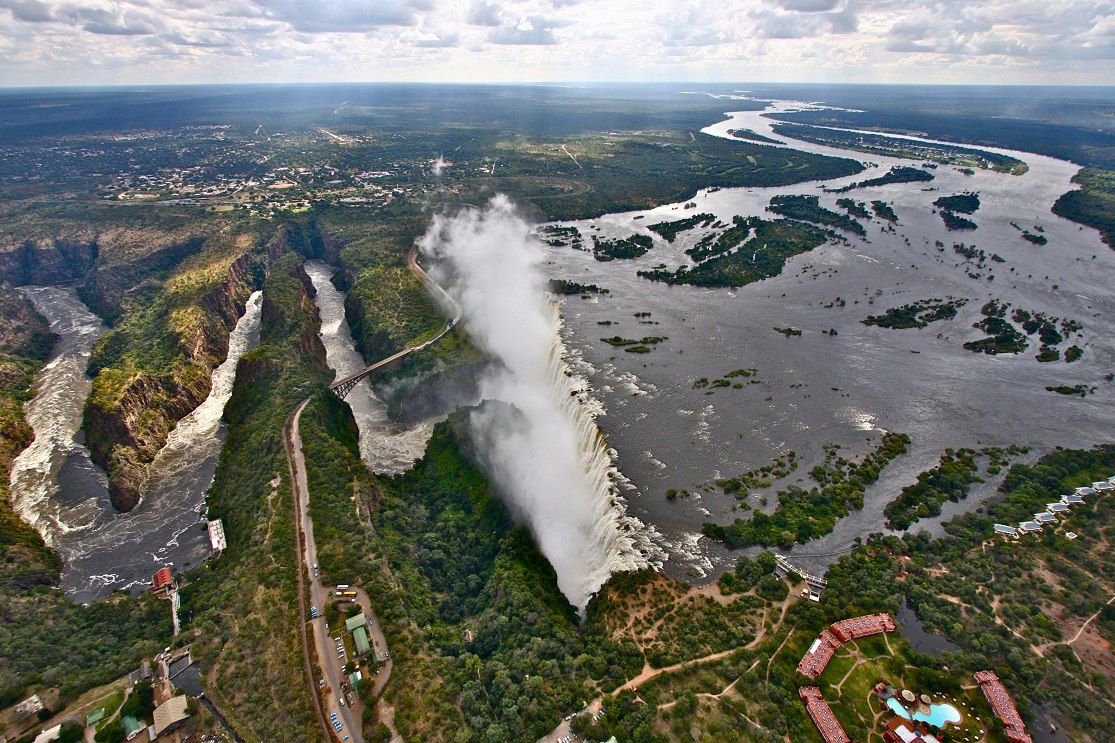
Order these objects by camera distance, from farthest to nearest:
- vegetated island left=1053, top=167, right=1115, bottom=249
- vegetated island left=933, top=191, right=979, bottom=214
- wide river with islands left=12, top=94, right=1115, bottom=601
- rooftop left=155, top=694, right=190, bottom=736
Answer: vegetated island left=933, top=191, right=979, bottom=214, vegetated island left=1053, top=167, right=1115, bottom=249, wide river with islands left=12, top=94, right=1115, bottom=601, rooftop left=155, top=694, right=190, bottom=736

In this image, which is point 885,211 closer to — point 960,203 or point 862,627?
point 960,203

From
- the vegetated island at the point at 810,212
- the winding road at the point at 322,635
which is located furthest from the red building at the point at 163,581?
the vegetated island at the point at 810,212

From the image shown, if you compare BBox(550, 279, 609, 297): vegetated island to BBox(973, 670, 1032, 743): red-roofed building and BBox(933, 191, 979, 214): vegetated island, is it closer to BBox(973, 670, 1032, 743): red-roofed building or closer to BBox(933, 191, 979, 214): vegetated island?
BBox(973, 670, 1032, 743): red-roofed building

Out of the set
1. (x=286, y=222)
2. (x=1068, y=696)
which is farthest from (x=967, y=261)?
(x=286, y=222)

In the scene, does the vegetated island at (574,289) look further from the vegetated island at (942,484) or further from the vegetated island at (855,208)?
the vegetated island at (855,208)

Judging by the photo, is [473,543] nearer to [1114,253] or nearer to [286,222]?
[286,222]

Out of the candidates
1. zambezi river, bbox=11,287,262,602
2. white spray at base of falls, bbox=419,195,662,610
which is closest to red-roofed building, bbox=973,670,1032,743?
white spray at base of falls, bbox=419,195,662,610
